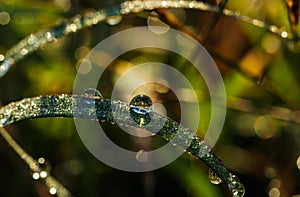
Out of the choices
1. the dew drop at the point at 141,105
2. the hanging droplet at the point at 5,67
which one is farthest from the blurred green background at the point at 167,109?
the dew drop at the point at 141,105

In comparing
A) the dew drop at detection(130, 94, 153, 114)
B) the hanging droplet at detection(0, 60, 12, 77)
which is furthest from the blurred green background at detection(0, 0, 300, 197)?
the dew drop at detection(130, 94, 153, 114)

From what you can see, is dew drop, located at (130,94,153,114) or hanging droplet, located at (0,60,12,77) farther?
hanging droplet, located at (0,60,12,77)

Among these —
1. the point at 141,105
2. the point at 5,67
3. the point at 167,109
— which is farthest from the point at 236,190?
the point at 167,109

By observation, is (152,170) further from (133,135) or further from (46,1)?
(46,1)

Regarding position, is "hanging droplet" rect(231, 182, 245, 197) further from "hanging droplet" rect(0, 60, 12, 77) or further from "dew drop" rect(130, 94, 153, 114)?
"hanging droplet" rect(0, 60, 12, 77)

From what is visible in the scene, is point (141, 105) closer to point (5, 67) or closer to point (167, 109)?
point (5, 67)

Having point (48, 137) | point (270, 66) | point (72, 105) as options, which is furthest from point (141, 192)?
point (72, 105)

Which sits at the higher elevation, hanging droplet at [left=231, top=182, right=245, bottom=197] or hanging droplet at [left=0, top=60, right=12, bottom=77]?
hanging droplet at [left=0, top=60, right=12, bottom=77]

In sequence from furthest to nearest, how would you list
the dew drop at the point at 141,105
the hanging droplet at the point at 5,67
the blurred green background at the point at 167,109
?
the blurred green background at the point at 167,109, the hanging droplet at the point at 5,67, the dew drop at the point at 141,105

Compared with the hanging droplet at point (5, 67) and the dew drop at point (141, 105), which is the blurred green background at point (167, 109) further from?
the dew drop at point (141, 105)
